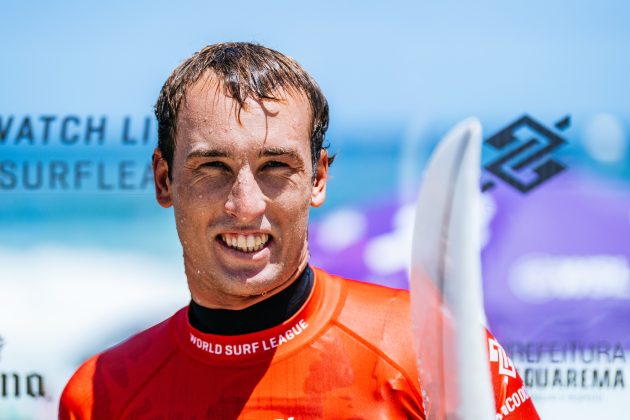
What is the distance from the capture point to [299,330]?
59.7 inches

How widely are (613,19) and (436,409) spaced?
6.68ft

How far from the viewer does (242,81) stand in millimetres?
1404

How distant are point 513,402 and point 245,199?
2.02 ft

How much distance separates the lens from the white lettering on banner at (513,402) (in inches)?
53.4

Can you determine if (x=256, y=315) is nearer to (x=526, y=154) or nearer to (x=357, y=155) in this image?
(x=357, y=155)

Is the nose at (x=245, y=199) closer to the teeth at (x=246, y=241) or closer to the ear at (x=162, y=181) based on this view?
the teeth at (x=246, y=241)

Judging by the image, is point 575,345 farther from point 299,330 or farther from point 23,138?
point 23,138

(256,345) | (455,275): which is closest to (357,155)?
(256,345)

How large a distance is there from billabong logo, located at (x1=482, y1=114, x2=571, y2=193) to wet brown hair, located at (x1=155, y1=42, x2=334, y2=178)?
127 centimetres

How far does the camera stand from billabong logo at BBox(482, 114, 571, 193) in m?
2.65

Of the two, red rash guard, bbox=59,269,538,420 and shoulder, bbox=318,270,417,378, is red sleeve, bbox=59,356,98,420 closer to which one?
red rash guard, bbox=59,269,538,420

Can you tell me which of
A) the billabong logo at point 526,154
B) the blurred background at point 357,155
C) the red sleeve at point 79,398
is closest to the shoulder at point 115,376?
A: the red sleeve at point 79,398

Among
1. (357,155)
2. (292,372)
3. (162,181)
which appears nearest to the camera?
(292,372)

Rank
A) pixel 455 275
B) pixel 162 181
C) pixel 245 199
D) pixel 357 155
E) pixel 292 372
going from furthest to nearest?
pixel 357 155 → pixel 162 181 → pixel 292 372 → pixel 245 199 → pixel 455 275
